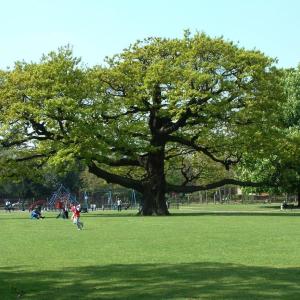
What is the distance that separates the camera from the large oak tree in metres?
49.7

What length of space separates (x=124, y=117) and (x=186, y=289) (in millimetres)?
42434

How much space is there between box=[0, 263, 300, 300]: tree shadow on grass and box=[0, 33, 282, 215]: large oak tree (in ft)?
113

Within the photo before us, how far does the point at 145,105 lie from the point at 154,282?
4063cm

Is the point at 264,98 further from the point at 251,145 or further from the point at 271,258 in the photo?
the point at 271,258

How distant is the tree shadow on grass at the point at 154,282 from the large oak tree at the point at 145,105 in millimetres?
34396

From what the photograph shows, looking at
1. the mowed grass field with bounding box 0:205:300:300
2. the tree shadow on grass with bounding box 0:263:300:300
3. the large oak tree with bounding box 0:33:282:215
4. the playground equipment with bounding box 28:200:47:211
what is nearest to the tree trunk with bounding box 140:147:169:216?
the large oak tree with bounding box 0:33:282:215

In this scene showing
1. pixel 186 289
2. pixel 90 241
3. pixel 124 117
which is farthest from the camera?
pixel 124 117

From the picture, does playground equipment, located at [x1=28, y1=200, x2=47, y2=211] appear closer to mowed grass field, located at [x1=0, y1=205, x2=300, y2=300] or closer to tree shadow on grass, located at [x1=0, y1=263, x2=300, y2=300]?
mowed grass field, located at [x1=0, y1=205, x2=300, y2=300]

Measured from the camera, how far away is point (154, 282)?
12648 millimetres

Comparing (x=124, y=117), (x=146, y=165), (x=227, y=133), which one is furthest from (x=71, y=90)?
(x=227, y=133)

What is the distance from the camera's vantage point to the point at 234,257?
667 inches

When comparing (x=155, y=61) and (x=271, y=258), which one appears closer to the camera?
(x=271, y=258)

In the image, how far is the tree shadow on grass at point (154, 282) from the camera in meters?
11.2

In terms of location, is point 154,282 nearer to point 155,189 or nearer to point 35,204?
point 155,189
